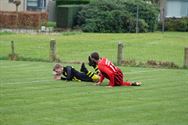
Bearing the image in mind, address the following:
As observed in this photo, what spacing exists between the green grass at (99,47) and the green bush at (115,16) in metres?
7.35

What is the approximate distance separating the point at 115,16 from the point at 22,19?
6.82m

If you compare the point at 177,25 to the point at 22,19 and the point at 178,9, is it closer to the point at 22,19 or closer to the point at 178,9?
the point at 178,9

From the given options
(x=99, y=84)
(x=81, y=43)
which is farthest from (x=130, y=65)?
(x=81, y=43)

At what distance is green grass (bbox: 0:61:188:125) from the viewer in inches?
512

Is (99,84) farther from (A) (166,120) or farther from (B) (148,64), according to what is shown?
(B) (148,64)

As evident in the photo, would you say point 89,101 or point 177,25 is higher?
point 177,25

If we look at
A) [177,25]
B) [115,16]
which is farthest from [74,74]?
[177,25]

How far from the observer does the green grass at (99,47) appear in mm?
31783

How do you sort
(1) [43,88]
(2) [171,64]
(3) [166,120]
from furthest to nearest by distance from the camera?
1. (2) [171,64]
2. (1) [43,88]
3. (3) [166,120]

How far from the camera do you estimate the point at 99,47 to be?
36812 mm

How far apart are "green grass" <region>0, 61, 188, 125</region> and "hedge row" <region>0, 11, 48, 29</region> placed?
92.5 feet

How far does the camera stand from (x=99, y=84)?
1903cm

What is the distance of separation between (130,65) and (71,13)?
26596 millimetres

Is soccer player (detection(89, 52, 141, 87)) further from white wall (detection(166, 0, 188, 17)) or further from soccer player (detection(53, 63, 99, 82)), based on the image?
white wall (detection(166, 0, 188, 17))
